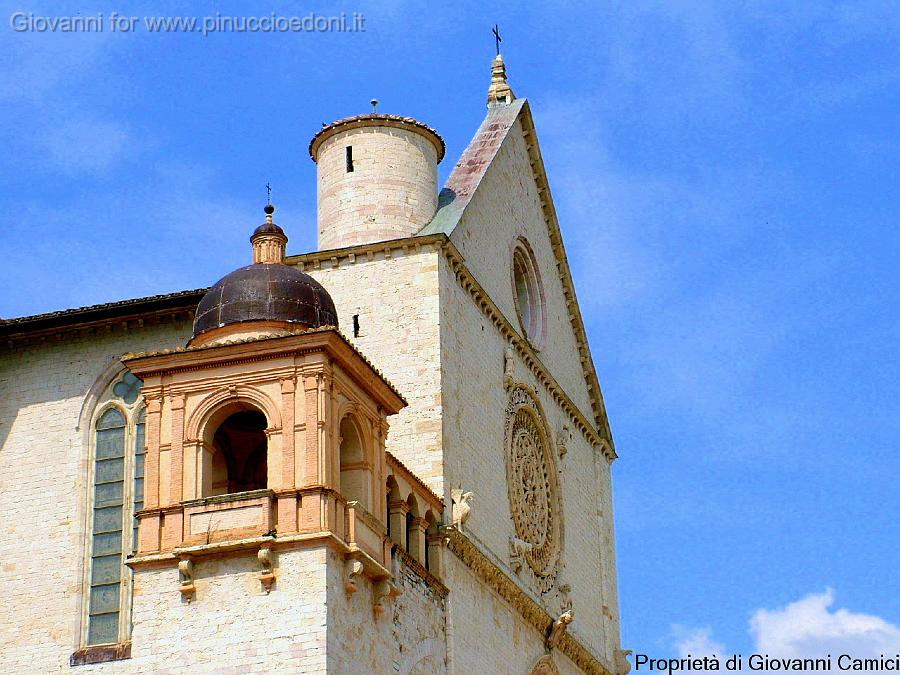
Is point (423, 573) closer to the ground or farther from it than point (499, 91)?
closer to the ground

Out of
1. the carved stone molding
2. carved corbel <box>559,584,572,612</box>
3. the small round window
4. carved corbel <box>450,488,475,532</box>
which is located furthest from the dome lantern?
carved corbel <box>559,584,572,612</box>

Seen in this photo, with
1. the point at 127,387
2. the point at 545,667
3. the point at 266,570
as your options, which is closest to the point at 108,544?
the point at 127,387

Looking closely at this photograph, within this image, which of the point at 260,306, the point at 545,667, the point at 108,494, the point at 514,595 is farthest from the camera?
the point at 545,667

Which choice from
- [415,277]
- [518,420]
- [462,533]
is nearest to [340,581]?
[462,533]

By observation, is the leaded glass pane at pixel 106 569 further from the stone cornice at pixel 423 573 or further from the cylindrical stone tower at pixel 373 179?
the cylindrical stone tower at pixel 373 179

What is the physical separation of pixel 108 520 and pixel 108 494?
19.4 inches

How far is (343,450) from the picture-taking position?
95.6 feet

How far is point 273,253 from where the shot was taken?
3075 cm

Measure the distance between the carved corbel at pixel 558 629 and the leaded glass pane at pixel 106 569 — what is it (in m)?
8.76

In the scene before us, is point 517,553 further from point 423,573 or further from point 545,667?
point 423,573

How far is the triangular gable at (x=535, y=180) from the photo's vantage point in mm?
35531

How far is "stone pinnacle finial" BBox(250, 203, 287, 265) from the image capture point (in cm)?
3069

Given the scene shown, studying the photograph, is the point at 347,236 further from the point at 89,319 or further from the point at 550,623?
the point at 550,623

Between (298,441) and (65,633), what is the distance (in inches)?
291
